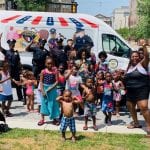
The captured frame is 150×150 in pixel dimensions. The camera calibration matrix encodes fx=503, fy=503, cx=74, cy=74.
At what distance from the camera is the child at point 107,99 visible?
440 inches

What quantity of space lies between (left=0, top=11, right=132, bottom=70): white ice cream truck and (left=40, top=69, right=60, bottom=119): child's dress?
20.9 feet

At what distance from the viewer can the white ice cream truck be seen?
57.1 feet

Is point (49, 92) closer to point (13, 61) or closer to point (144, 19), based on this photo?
point (13, 61)

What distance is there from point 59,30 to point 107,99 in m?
6.76

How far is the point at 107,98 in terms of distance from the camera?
11.2 metres

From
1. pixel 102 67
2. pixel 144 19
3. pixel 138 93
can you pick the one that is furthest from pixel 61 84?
pixel 144 19

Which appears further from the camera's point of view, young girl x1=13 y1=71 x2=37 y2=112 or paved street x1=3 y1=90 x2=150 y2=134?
young girl x1=13 y1=71 x2=37 y2=112

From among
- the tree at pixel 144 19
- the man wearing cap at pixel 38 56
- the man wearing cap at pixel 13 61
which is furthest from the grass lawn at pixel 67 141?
the tree at pixel 144 19

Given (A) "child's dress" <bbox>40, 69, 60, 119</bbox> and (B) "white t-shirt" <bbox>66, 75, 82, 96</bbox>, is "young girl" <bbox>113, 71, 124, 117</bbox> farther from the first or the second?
(A) "child's dress" <bbox>40, 69, 60, 119</bbox>

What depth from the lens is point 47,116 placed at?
12.0m

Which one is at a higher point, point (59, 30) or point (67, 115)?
point (59, 30)

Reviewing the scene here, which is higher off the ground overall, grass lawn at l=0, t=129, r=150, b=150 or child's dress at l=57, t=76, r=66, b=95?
child's dress at l=57, t=76, r=66, b=95

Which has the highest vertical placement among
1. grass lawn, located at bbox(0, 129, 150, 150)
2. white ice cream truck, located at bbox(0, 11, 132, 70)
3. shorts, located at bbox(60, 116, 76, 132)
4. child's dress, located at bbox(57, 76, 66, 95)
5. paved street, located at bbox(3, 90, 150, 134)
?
white ice cream truck, located at bbox(0, 11, 132, 70)

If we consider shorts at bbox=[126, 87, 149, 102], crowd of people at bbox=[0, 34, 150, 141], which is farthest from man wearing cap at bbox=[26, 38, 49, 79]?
shorts at bbox=[126, 87, 149, 102]
